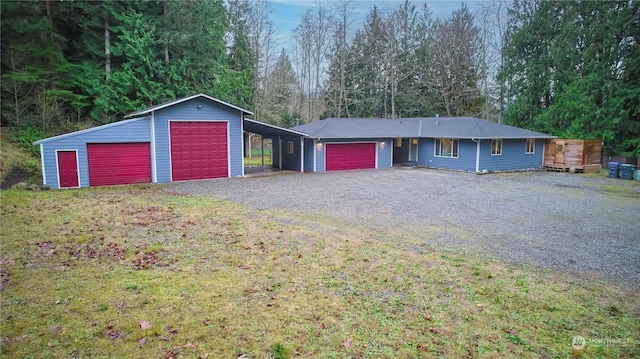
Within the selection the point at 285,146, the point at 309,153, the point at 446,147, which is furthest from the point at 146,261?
the point at 446,147

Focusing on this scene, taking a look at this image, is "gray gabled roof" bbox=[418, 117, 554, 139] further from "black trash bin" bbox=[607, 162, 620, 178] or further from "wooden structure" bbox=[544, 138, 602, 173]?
"black trash bin" bbox=[607, 162, 620, 178]

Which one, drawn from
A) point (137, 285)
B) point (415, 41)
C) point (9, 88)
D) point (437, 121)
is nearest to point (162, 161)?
point (9, 88)

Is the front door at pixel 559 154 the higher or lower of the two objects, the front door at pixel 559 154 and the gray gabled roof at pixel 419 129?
the lower

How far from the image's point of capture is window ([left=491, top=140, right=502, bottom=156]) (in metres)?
21.4

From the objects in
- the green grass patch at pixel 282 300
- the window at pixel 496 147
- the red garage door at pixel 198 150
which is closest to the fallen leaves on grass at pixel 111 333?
the green grass patch at pixel 282 300

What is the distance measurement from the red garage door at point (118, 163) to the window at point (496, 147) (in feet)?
59.5

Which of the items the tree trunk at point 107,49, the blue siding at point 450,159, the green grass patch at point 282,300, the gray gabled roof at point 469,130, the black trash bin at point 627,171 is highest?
the tree trunk at point 107,49

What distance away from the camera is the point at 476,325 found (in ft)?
13.5

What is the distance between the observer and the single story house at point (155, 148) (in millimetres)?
14512

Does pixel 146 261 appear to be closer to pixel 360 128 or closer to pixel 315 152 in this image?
pixel 315 152

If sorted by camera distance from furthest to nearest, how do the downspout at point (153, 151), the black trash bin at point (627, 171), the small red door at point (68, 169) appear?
the black trash bin at point (627, 171) → the downspout at point (153, 151) → the small red door at point (68, 169)

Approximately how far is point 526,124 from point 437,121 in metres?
10.0

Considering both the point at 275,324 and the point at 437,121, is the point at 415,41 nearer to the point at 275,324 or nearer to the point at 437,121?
the point at 437,121

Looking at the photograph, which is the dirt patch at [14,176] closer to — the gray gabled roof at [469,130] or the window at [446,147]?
the gray gabled roof at [469,130]
